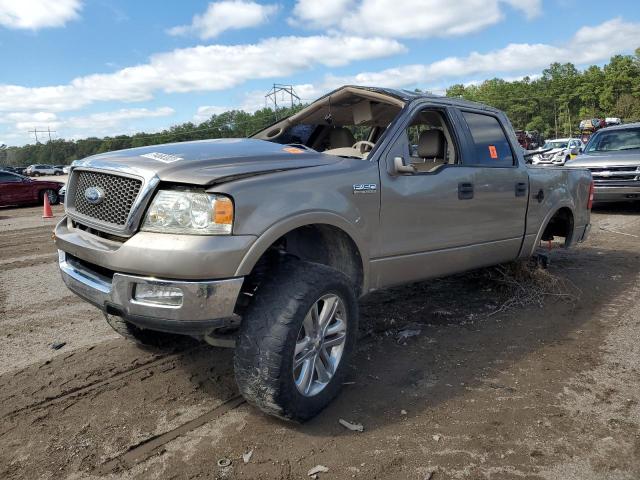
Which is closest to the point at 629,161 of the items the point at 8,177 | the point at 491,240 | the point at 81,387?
the point at 491,240

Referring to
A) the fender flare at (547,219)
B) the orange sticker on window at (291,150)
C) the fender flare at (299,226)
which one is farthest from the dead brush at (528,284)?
the orange sticker on window at (291,150)

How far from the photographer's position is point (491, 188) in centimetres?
442

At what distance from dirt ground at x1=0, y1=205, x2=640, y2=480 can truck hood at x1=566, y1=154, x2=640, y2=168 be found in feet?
22.3

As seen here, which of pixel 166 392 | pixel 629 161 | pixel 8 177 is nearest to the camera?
pixel 166 392

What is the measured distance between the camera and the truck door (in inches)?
143

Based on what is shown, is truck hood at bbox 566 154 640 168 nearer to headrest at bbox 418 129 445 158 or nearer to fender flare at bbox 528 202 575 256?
fender flare at bbox 528 202 575 256

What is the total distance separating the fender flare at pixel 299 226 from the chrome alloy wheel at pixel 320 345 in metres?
0.42

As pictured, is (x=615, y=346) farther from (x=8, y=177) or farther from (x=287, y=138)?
(x=8, y=177)

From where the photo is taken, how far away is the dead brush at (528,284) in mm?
5227

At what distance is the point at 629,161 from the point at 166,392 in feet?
34.9

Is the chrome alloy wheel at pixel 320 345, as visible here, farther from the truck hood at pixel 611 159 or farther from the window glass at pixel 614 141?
the window glass at pixel 614 141

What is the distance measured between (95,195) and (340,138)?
104 inches

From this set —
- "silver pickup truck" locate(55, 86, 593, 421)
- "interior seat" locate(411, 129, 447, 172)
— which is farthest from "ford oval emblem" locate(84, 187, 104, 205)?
"interior seat" locate(411, 129, 447, 172)

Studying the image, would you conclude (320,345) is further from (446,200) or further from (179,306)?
(446,200)
